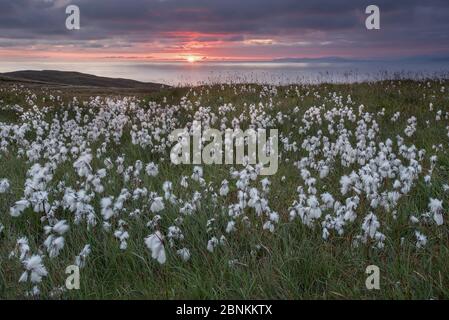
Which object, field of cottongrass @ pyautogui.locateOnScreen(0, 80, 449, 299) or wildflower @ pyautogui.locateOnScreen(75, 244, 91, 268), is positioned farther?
wildflower @ pyautogui.locateOnScreen(75, 244, 91, 268)

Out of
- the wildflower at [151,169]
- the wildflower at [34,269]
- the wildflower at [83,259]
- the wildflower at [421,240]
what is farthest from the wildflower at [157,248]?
the wildflower at [151,169]

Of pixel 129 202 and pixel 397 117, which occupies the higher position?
pixel 397 117

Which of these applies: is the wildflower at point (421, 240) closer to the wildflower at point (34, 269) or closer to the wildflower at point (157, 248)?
the wildflower at point (157, 248)

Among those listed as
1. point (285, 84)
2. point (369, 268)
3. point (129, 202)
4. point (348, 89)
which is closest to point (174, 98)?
point (285, 84)

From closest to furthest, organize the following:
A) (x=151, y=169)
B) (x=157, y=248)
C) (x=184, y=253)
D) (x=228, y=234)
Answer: (x=157, y=248) < (x=184, y=253) < (x=228, y=234) < (x=151, y=169)

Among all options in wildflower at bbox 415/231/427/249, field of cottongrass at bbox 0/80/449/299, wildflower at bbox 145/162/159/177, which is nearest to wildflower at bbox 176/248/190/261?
field of cottongrass at bbox 0/80/449/299

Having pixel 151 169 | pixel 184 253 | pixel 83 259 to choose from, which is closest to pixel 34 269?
pixel 83 259

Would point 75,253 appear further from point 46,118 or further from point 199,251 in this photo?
point 46,118

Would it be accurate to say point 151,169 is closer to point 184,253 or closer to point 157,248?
A: point 184,253

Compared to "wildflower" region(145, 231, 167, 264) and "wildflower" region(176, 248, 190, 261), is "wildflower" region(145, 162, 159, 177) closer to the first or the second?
"wildflower" region(176, 248, 190, 261)

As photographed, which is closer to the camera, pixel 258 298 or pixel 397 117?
pixel 258 298

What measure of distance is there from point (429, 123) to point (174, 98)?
340 inches

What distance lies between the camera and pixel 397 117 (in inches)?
447

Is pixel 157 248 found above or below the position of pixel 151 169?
below
